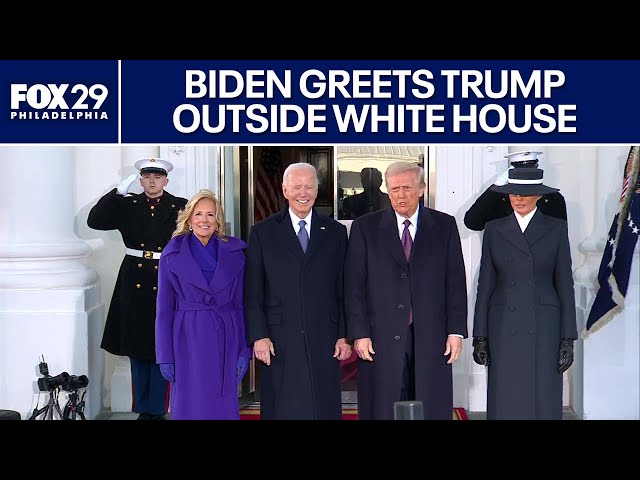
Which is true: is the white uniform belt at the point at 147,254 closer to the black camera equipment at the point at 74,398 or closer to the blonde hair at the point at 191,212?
the black camera equipment at the point at 74,398

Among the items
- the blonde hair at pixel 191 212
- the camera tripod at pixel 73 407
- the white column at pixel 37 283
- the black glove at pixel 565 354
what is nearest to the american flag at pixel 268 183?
the white column at pixel 37 283

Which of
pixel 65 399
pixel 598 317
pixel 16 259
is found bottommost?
pixel 65 399

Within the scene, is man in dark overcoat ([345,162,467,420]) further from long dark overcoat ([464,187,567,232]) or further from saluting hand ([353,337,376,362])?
long dark overcoat ([464,187,567,232])

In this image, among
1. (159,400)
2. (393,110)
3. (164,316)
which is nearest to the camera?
(164,316)

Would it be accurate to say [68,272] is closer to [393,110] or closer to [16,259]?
[16,259]

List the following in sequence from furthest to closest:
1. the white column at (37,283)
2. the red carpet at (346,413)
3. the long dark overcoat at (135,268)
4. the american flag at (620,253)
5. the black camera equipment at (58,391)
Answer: the red carpet at (346,413)
the white column at (37,283)
the long dark overcoat at (135,268)
the black camera equipment at (58,391)
the american flag at (620,253)

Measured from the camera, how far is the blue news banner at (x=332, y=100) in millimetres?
4895

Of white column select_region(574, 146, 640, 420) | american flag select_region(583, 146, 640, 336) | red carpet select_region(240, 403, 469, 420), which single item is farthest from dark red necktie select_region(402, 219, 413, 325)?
red carpet select_region(240, 403, 469, 420)

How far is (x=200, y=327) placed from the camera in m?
4.50

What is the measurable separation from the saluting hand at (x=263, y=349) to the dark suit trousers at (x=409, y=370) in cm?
71

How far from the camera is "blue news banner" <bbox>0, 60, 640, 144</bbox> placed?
193 inches

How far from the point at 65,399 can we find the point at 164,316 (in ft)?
5.25

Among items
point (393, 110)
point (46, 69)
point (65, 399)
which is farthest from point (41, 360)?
point (393, 110)
